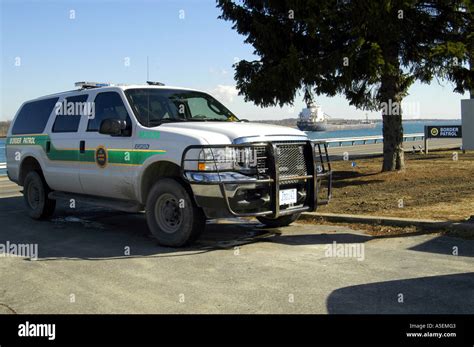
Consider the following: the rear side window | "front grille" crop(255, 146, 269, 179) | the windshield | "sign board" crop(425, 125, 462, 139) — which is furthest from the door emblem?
"sign board" crop(425, 125, 462, 139)

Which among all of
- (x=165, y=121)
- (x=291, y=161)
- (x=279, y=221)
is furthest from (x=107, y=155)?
(x=279, y=221)

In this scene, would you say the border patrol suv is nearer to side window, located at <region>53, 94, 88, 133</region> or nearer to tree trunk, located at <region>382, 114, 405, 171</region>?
side window, located at <region>53, 94, 88, 133</region>

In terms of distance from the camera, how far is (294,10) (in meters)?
11.5

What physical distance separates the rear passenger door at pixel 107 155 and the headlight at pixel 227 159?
130 cm

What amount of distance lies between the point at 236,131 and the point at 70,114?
11.3 ft

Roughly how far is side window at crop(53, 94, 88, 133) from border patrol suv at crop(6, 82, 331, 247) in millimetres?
19

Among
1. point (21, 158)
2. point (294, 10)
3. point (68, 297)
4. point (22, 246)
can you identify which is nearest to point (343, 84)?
point (294, 10)

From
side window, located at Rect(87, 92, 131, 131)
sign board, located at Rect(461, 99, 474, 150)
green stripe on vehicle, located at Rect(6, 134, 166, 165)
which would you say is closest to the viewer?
green stripe on vehicle, located at Rect(6, 134, 166, 165)

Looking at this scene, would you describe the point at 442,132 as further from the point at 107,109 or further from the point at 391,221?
the point at 107,109

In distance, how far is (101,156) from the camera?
7.60 m

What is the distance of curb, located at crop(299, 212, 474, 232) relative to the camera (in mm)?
6980

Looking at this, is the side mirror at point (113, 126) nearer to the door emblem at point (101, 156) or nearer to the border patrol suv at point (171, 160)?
the border patrol suv at point (171, 160)

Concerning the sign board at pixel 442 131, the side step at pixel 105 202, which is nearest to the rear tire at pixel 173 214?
the side step at pixel 105 202

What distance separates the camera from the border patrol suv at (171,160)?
6258 millimetres
